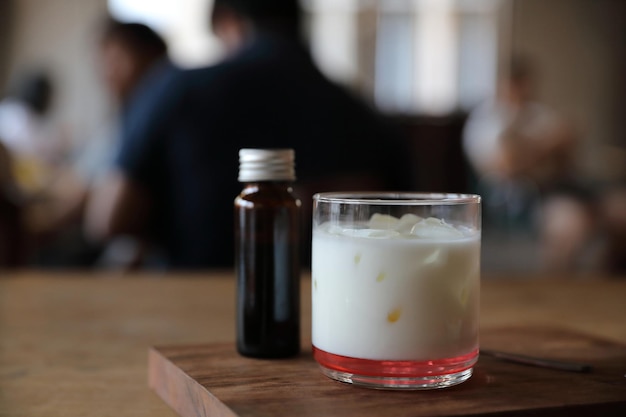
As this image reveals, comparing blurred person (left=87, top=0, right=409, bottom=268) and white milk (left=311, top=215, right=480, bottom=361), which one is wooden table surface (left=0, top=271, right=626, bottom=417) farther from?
blurred person (left=87, top=0, right=409, bottom=268)

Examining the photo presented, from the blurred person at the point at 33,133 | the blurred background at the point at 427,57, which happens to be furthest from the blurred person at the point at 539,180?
the blurred person at the point at 33,133

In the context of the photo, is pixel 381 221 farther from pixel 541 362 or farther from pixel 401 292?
pixel 541 362

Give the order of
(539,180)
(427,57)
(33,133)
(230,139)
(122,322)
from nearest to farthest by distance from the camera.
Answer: (122,322) < (230,139) < (33,133) < (539,180) < (427,57)

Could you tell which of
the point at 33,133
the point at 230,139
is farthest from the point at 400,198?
the point at 33,133

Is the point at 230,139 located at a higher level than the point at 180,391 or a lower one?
higher

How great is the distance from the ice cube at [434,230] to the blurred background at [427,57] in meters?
5.22

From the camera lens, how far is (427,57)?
22.2ft

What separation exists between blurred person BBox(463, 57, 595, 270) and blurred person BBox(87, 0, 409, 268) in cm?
297

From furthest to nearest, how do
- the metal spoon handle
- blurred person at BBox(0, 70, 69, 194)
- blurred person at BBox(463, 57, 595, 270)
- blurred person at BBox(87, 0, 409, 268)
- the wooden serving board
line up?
blurred person at BBox(463, 57, 595, 270), blurred person at BBox(0, 70, 69, 194), blurred person at BBox(87, 0, 409, 268), the metal spoon handle, the wooden serving board

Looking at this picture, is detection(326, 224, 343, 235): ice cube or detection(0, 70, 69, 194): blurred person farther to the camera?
detection(0, 70, 69, 194): blurred person

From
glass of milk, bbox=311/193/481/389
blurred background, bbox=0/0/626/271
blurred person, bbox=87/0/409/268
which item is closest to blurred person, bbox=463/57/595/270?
blurred background, bbox=0/0/626/271

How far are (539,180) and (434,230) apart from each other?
4.40 metres

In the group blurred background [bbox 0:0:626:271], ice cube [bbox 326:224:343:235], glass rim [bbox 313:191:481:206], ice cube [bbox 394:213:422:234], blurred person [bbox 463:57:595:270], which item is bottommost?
blurred person [bbox 463:57:595:270]

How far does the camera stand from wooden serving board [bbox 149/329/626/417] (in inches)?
21.1
